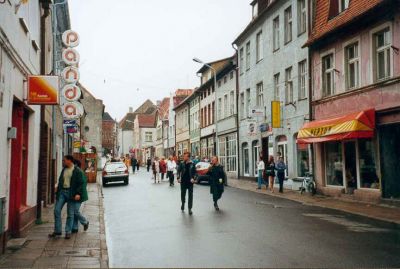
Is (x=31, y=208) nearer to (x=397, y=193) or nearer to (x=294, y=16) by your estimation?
(x=397, y=193)

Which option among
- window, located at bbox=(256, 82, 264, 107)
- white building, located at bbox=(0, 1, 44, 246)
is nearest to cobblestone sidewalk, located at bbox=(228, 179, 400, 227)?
white building, located at bbox=(0, 1, 44, 246)

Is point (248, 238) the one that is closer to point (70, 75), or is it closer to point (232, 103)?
point (70, 75)

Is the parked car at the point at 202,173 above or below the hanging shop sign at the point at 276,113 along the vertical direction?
below

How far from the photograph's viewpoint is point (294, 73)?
25.1 meters

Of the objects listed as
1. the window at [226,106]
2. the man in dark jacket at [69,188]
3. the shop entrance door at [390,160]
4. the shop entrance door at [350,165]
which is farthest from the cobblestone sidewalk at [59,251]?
the window at [226,106]

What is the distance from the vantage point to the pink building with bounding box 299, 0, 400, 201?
659 inches

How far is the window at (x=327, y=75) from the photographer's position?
21.1 meters

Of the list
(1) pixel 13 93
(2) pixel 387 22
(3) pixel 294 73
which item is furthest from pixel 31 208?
(3) pixel 294 73

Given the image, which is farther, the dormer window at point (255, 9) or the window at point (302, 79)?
the dormer window at point (255, 9)

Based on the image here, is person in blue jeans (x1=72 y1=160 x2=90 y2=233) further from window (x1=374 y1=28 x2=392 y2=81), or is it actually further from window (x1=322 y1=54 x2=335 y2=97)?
window (x1=322 y1=54 x2=335 y2=97)

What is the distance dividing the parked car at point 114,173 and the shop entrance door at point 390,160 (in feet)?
58.6

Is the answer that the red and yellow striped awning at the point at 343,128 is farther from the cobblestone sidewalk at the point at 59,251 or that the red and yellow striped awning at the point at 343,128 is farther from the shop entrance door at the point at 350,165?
the cobblestone sidewalk at the point at 59,251

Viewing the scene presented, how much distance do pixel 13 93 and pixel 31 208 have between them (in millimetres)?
3482

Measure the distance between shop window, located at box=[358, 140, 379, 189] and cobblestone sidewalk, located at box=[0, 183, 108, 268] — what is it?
1036 cm
